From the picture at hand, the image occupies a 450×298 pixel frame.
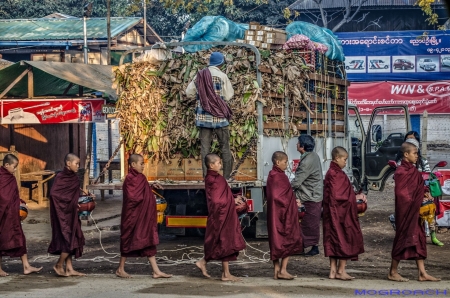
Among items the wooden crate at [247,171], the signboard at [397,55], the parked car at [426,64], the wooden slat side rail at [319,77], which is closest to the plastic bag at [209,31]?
the wooden slat side rail at [319,77]

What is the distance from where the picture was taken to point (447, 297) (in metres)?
7.35

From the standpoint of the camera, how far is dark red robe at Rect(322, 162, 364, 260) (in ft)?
27.1

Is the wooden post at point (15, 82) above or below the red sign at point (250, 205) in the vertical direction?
above

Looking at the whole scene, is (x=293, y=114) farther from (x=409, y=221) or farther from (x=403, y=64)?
(x=403, y=64)

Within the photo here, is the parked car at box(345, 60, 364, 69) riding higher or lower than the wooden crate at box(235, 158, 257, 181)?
higher

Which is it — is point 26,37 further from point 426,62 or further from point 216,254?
point 216,254

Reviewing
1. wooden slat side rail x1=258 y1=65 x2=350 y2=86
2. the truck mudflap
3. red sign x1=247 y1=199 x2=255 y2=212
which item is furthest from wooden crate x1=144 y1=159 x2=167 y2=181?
wooden slat side rail x1=258 y1=65 x2=350 y2=86

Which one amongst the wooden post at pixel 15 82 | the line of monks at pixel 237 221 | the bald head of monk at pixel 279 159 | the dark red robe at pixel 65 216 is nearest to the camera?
the line of monks at pixel 237 221

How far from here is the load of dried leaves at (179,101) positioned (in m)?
10.5

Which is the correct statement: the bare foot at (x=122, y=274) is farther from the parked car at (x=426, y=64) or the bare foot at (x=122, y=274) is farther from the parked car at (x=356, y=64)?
the parked car at (x=426, y=64)

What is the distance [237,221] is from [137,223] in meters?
1.12

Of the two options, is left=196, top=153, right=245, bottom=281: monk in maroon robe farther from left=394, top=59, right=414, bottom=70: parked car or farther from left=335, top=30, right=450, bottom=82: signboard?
left=394, top=59, right=414, bottom=70: parked car

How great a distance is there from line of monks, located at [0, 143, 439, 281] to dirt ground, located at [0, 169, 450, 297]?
245 millimetres

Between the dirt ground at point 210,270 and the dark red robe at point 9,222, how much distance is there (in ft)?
1.08
